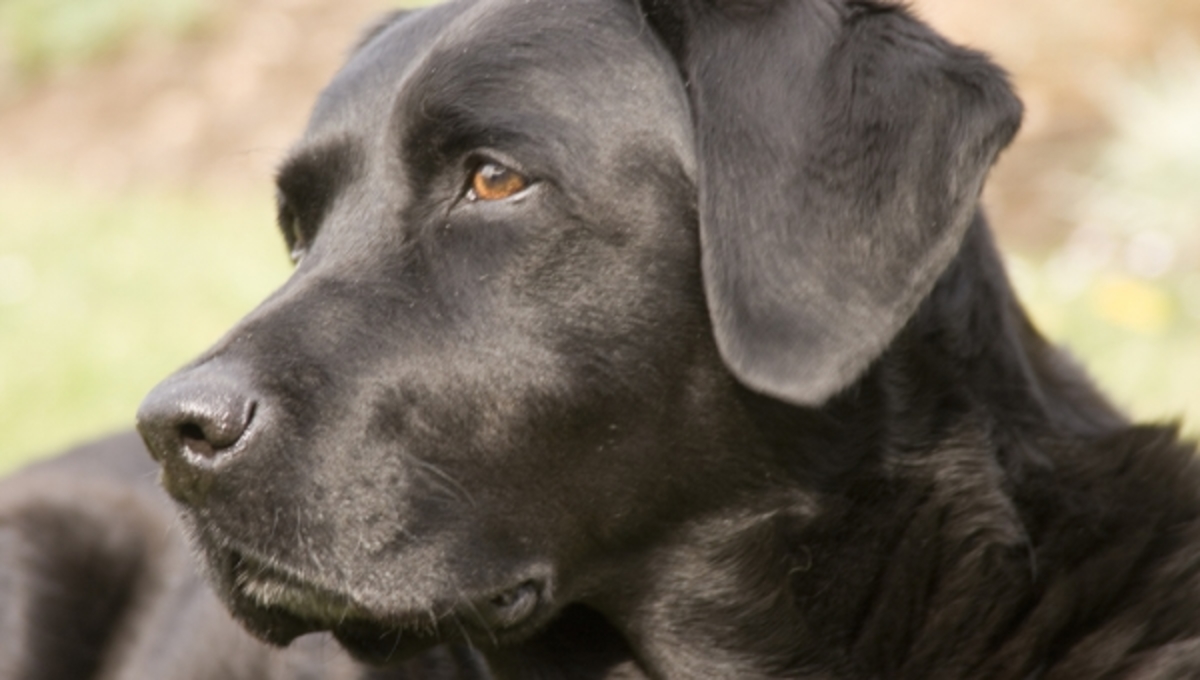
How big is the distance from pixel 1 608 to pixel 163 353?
12.2ft

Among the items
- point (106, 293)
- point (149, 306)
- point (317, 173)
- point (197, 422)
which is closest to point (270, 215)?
point (106, 293)

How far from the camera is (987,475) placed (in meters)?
2.97

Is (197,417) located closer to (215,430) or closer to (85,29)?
(215,430)

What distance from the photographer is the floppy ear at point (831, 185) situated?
2.75m

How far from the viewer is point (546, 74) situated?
2.95 metres

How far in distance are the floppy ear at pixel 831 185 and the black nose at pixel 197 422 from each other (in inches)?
33.6

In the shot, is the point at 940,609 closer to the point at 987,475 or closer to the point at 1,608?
the point at 987,475

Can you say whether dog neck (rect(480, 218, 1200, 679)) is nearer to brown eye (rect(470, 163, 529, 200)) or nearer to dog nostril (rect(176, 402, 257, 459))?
brown eye (rect(470, 163, 529, 200))

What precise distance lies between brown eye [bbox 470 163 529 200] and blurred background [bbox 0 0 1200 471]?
166 cm

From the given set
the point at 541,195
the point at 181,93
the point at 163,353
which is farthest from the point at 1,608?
the point at 181,93

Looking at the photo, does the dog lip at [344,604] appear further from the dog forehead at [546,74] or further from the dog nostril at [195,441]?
the dog forehead at [546,74]

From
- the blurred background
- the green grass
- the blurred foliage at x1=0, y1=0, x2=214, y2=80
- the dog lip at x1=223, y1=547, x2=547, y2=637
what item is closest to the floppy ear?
the dog lip at x1=223, y1=547, x2=547, y2=637

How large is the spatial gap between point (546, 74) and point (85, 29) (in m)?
14.7

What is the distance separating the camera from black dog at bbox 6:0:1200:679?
2750 mm
